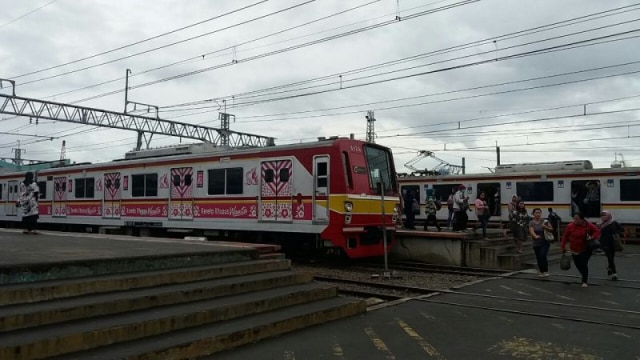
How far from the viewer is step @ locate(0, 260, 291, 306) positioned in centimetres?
575

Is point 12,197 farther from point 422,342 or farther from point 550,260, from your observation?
point 422,342

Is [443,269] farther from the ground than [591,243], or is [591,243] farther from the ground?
[591,243]

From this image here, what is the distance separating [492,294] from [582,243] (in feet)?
8.29

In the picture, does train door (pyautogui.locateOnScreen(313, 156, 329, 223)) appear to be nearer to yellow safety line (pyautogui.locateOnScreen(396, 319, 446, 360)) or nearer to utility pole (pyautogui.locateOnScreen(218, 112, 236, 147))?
yellow safety line (pyautogui.locateOnScreen(396, 319, 446, 360))

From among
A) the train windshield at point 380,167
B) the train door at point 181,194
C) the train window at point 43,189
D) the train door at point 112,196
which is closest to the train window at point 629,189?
the train windshield at point 380,167

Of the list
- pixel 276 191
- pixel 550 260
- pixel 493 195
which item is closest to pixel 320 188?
pixel 276 191

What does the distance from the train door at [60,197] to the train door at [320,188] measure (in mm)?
13028

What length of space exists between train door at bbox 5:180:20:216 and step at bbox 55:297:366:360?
2194 centimetres

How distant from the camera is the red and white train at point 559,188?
22.4 m

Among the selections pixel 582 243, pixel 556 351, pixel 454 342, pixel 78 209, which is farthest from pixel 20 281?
pixel 78 209

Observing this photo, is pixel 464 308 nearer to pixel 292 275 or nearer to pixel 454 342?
pixel 454 342

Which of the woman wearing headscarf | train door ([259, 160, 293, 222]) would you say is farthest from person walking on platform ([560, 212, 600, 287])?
the woman wearing headscarf

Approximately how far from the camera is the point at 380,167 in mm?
15297

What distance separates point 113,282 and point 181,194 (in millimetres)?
11159
